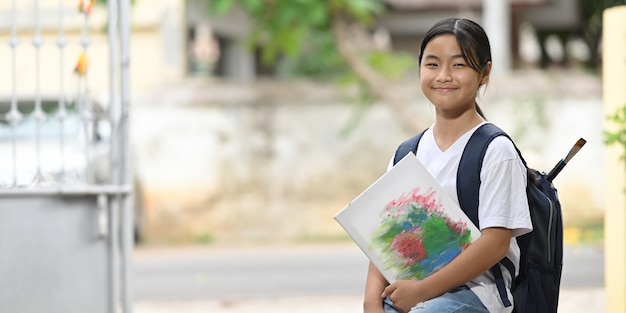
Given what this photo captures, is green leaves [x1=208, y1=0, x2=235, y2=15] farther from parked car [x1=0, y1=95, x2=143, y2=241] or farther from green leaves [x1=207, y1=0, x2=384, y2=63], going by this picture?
parked car [x1=0, y1=95, x2=143, y2=241]

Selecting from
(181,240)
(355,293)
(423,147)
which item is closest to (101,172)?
(355,293)

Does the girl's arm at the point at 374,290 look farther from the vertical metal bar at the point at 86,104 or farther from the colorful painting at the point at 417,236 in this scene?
the vertical metal bar at the point at 86,104

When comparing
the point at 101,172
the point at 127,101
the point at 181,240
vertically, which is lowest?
the point at 181,240

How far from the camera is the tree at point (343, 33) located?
13508mm

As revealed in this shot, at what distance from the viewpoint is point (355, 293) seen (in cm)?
918

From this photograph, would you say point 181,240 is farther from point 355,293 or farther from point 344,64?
point 355,293

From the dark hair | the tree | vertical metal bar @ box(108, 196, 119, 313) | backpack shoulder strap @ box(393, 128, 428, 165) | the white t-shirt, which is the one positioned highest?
the tree

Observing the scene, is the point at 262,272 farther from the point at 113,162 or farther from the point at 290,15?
the point at 113,162

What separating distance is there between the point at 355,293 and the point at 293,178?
17.7 feet

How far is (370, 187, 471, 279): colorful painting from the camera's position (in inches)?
110

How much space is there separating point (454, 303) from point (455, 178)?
326 millimetres

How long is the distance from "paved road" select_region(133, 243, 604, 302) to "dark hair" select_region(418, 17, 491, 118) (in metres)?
6.25

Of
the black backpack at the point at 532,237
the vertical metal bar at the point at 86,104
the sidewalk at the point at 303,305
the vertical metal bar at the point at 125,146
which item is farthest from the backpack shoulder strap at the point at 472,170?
the sidewalk at the point at 303,305

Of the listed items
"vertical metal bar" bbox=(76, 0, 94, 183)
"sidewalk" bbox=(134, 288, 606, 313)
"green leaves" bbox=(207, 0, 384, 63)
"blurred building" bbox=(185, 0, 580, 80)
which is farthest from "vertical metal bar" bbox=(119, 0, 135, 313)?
"blurred building" bbox=(185, 0, 580, 80)
